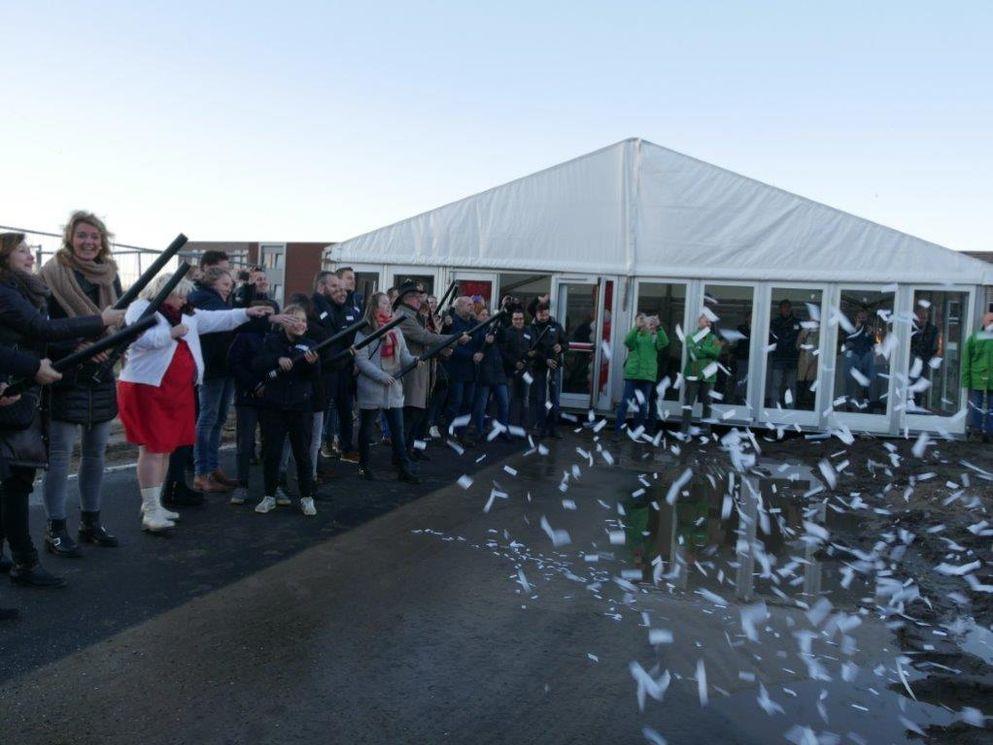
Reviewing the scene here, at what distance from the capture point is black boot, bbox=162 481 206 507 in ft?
22.0

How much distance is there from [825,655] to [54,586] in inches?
163

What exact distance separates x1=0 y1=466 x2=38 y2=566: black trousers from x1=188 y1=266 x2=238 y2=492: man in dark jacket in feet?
8.42

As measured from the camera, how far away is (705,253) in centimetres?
1395

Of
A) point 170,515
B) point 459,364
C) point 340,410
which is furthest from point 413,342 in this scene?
point 170,515

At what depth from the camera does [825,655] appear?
→ 14.3ft

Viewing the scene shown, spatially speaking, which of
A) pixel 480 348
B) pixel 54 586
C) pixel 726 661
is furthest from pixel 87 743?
pixel 480 348

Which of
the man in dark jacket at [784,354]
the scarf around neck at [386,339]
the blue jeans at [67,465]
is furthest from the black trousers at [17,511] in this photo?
the man in dark jacket at [784,354]

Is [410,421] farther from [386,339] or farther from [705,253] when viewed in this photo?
[705,253]

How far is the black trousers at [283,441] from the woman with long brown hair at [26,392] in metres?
2.03

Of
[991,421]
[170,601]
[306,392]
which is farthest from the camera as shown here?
[991,421]

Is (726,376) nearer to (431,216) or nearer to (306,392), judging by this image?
(431,216)

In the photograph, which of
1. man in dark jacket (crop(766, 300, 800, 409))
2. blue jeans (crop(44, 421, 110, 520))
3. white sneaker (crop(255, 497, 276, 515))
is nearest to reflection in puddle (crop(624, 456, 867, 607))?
white sneaker (crop(255, 497, 276, 515))

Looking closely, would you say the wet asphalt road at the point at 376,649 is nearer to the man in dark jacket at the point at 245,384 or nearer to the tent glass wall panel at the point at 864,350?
the man in dark jacket at the point at 245,384

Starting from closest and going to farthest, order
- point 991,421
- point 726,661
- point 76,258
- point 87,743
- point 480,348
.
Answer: point 87,743 → point 726,661 → point 76,258 → point 480,348 → point 991,421
